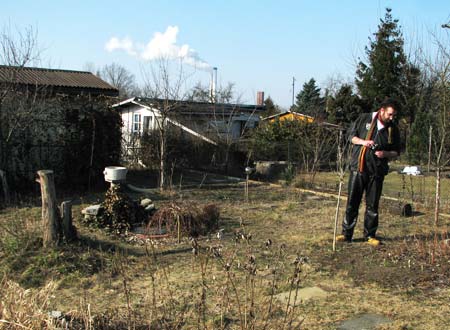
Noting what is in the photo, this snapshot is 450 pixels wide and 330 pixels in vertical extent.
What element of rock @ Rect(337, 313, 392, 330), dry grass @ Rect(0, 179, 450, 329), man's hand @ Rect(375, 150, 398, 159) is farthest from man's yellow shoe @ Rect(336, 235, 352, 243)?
rock @ Rect(337, 313, 392, 330)

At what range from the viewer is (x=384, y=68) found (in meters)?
26.9

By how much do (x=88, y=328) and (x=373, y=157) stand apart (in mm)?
4295

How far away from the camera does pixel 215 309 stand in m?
4.05

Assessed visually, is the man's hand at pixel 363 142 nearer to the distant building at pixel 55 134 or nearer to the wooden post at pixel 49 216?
the wooden post at pixel 49 216

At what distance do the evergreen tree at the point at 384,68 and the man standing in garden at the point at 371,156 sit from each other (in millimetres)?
21367

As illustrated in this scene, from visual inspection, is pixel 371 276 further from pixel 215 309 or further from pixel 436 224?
pixel 436 224

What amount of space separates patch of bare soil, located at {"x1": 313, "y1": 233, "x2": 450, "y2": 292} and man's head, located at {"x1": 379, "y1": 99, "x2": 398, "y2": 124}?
1636 millimetres

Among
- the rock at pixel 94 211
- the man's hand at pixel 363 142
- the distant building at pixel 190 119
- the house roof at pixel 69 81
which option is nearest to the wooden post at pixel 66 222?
the rock at pixel 94 211

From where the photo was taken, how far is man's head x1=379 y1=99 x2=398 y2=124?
19.3ft

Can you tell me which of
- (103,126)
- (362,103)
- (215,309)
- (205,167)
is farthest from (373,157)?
(362,103)

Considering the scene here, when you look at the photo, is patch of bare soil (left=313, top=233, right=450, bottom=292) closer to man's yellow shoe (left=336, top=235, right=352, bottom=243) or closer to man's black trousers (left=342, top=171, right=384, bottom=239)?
man's yellow shoe (left=336, top=235, right=352, bottom=243)

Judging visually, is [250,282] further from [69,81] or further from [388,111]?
[69,81]

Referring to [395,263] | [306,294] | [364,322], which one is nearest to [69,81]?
[395,263]

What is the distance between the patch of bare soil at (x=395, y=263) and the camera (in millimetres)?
4806
